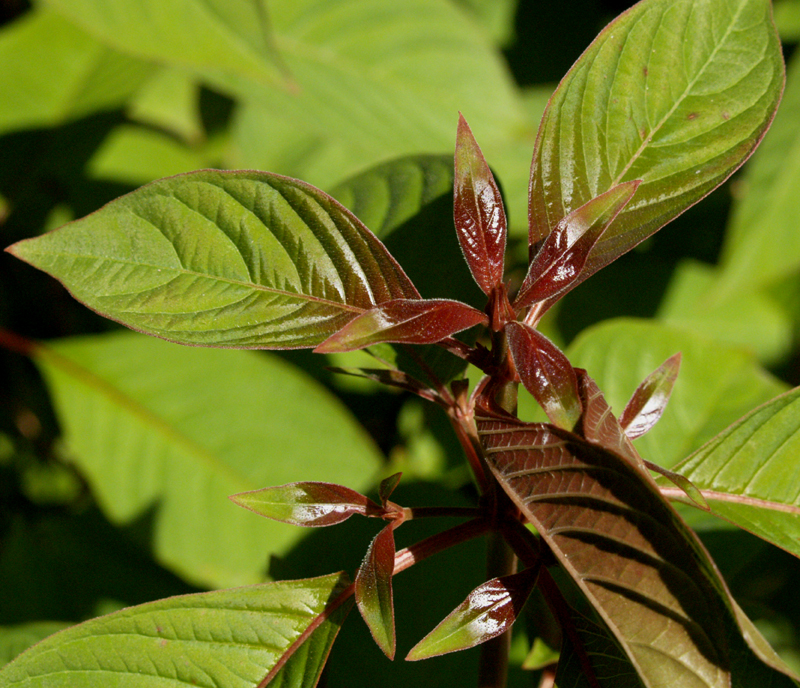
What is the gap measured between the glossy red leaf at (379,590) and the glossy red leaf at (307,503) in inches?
1.4

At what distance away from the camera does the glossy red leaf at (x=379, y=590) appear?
574 mm

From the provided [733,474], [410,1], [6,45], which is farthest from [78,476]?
[733,474]

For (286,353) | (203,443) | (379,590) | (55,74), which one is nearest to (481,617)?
(379,590)

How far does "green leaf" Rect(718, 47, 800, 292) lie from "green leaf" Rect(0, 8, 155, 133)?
1.36 metres

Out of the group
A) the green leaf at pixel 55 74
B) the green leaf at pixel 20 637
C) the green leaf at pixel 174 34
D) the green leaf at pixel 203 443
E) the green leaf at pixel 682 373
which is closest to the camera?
the green leaf at pixel 20 637

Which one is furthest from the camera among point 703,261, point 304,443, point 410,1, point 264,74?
point 703,261

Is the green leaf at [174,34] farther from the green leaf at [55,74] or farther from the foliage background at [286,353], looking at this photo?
the green leaf at [55,74]

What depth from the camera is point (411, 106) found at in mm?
1705

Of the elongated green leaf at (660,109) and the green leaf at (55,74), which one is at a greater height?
the elongated green leaf at (660,109)

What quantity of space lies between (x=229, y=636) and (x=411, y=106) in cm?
132

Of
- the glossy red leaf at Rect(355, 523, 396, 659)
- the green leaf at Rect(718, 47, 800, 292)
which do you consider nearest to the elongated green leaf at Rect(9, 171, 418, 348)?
the glossy red leaf at Rect(355, 523, 396, 659)

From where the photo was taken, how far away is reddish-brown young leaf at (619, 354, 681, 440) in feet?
2.15

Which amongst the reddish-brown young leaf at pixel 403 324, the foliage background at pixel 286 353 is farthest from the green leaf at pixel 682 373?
the reddish-brown young leaf at pixel 403 324

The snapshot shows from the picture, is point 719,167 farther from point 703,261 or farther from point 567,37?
point 567,37
